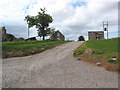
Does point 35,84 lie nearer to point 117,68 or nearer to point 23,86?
point 23,86

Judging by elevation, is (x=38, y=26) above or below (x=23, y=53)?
above

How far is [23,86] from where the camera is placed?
372cm

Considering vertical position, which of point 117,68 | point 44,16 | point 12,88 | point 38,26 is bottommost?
point 12,88

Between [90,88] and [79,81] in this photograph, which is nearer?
[90,88]

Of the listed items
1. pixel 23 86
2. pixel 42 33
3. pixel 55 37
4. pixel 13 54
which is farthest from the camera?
pixel 55 37

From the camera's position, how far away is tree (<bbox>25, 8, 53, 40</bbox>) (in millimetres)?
33250

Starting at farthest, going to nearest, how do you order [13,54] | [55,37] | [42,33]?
[55,37]
[42,33]
[13,54]

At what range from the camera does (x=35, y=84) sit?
382 centimetres

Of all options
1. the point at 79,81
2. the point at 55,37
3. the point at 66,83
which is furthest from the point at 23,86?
the point at 55,37

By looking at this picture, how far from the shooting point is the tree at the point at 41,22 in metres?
33.2

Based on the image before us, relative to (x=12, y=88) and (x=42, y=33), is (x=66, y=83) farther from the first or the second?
(x=42, y=33)

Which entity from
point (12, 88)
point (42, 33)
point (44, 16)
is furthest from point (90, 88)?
point (44, 16)

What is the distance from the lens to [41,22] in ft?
108

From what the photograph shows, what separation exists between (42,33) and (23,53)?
2329 cm
